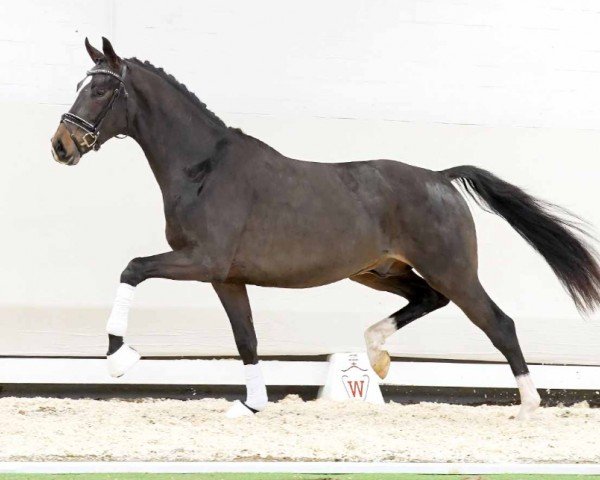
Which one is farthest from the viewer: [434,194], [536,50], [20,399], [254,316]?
[536,50]

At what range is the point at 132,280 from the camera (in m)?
4.42

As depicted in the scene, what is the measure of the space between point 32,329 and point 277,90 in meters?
2.00

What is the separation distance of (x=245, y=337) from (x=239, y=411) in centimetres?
36

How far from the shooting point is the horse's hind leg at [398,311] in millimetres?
5273

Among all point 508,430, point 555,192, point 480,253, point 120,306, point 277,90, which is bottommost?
point 508,430

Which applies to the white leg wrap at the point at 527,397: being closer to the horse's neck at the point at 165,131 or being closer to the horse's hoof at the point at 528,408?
the horse's hoof at the point at 528,408

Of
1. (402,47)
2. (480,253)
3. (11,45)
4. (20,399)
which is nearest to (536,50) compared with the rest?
(402,47)

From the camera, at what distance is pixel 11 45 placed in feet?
19.2

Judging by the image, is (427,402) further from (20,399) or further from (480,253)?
(20,399)

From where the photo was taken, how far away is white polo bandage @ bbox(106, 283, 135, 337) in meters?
4.35

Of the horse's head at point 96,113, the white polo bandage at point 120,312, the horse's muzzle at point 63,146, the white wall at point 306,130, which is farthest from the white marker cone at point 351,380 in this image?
the horse's muzzle at point 63,146

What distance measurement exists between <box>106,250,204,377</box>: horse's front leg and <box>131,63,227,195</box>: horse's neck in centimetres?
41

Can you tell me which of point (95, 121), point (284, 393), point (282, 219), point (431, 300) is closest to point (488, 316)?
point (431, 300)

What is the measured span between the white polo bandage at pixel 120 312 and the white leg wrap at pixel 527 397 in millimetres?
2027
